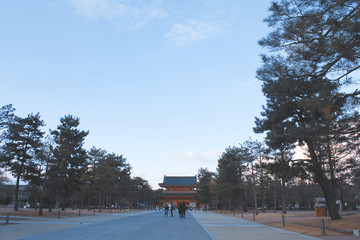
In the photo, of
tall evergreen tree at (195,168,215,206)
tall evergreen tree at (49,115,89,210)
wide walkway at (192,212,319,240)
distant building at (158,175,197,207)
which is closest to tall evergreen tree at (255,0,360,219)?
wide walkway at (192,212,319,240)

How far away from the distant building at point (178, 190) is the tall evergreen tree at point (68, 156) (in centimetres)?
4002

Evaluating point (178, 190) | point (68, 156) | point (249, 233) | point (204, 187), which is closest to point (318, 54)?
point (249, 233)

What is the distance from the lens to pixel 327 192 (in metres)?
17.7

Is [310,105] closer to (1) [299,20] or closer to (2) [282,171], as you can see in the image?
(1) [299,20]

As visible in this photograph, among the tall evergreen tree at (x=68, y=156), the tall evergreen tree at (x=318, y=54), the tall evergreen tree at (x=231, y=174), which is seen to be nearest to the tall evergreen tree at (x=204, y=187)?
the tall evergreen tree at (x=231, y=174)

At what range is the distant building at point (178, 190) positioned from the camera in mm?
69812

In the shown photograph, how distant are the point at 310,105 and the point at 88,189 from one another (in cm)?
3906

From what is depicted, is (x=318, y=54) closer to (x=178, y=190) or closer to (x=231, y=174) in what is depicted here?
(x=231, y=174)

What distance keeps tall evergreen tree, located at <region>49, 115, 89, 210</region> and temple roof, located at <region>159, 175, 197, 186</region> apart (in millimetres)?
42327

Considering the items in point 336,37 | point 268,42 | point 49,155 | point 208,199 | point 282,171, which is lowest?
point 208,199

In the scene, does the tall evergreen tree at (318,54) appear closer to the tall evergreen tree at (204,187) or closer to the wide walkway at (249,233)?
the wide walkway at (249,233)

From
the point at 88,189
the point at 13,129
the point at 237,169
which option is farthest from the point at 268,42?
the point at 88,189

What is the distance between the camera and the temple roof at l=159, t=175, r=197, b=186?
7306 centimetres

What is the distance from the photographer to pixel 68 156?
2956 centimetres
